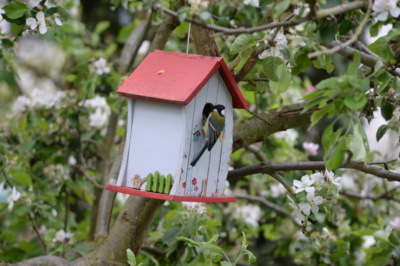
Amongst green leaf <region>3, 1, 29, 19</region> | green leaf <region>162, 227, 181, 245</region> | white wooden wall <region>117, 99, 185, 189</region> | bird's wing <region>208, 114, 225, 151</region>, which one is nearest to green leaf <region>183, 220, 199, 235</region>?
green leaf <region>162, 227, 181, 245</region>

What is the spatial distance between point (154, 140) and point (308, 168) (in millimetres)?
577

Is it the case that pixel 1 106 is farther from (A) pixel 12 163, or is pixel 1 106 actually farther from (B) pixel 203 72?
(B) pixel 203 72

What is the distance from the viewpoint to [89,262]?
156cm

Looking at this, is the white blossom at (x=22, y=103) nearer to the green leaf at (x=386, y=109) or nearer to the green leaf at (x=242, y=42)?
the green leaf at (x=242, y=42)

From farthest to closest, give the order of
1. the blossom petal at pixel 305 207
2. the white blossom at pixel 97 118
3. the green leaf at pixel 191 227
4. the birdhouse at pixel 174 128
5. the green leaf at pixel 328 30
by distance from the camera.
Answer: the white blossom at pixel 97 118
the green leaf at pixel 191 227
the blossom petal at pixel 305 207
the birdhouse at pixel 174 128
the green leaf at pixel 328 30

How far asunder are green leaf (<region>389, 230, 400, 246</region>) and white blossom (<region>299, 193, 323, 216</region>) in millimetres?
648

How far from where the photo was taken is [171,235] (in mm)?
1682

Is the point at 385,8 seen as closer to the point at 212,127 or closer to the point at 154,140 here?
the point at 212,127

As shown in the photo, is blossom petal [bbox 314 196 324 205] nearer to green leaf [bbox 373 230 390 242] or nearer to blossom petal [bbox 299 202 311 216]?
blossom petal [bbox 299 202 311 216]

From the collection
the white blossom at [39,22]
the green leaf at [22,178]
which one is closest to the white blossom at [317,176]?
the white blossom at [39,22]

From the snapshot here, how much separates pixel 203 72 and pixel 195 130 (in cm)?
20

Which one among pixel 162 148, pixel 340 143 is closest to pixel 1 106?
pixel 162 148

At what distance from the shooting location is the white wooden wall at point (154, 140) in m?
1.23

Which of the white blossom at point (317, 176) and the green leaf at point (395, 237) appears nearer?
the white blossom at point (317, 176)
